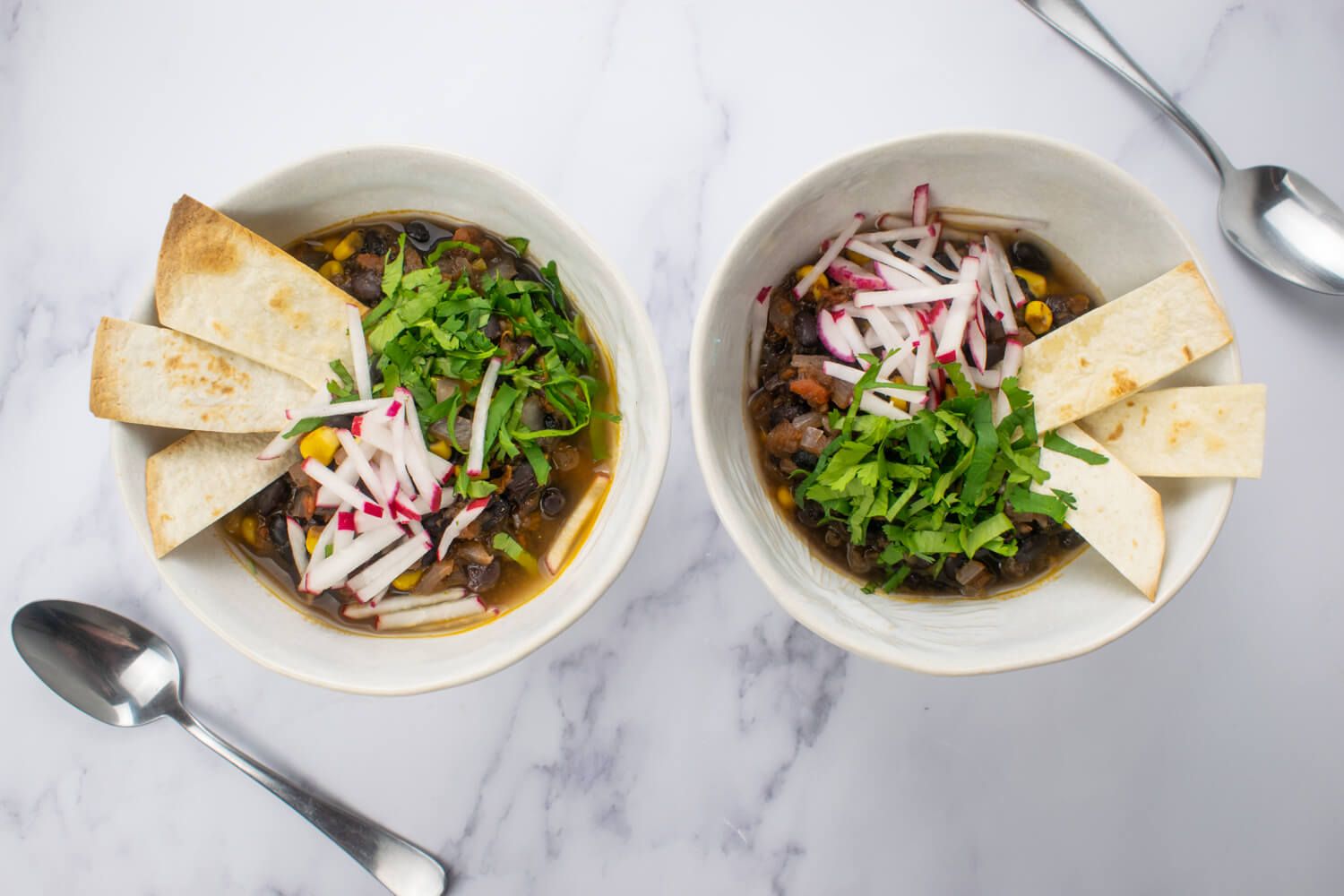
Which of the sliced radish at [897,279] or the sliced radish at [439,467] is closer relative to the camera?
the sliced radish at [439,467]

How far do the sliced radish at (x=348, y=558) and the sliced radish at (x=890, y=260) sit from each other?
4.30ft

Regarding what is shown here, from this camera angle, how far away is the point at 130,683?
2529 mm

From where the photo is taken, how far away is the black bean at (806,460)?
215cm

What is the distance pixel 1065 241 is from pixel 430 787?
231cm

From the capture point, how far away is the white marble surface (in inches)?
100

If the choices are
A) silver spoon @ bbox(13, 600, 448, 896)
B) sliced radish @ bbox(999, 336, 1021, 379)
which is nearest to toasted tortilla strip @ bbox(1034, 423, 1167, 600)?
sliced radish @ bbox(999, 336, 1021, 379)

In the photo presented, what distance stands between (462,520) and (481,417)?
0.25 m

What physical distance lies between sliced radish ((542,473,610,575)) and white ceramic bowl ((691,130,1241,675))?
0.37m

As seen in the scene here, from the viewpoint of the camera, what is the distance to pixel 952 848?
267 cm

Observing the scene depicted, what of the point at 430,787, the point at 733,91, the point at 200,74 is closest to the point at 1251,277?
the point at 733,91

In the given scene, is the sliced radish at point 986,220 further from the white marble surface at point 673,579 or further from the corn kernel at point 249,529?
the corn kernel at point 249,529

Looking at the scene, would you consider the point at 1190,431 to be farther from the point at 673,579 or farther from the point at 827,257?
the point at 673,579

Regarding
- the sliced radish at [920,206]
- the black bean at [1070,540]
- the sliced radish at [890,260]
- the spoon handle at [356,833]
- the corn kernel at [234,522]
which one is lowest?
the spoon handle at [356,833]

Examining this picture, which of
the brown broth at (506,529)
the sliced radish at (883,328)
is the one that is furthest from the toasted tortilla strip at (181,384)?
the sliced radish at (883,328)
